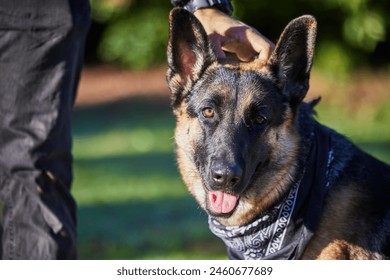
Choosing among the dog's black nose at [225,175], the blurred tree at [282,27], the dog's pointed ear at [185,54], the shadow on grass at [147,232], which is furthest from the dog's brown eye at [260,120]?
the blurred tree at [282,27]

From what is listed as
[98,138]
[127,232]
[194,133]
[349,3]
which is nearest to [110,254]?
[127,232]

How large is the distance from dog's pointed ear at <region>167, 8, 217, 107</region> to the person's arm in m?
0.09

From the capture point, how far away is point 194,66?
12.5ft

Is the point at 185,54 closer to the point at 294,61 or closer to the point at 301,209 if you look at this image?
the point at 294,61

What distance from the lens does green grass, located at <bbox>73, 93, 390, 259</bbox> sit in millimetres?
6148

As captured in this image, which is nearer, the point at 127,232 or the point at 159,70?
the point at 127,232

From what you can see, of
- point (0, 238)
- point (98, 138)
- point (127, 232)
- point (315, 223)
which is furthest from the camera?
point (98, 138)

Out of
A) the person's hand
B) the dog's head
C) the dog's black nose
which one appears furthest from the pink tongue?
the person's hand

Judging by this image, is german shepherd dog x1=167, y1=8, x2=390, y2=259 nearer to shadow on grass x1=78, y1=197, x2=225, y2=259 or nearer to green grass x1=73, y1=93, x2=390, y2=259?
green grass x1=73, y1=93, x2=390, y2=259

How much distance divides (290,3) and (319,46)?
2.86ft

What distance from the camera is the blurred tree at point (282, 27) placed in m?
12.5

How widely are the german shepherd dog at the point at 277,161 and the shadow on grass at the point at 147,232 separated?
6.40 ft

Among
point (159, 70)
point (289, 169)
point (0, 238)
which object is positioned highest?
point (289, 169)

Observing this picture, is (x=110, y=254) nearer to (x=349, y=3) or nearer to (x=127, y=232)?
(x=127, y=232)
